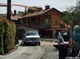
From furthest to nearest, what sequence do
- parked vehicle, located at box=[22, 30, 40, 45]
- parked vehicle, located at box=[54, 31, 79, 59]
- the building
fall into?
1. the building
2. parked vehicle, located at box=[22, 30, 40, 45]
3. parked vehicle, located at box=[54, 31, 79, 59]

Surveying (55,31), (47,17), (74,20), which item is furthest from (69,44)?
(47,17)

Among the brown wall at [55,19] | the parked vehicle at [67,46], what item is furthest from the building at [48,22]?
the parked vehicle at [67,46]

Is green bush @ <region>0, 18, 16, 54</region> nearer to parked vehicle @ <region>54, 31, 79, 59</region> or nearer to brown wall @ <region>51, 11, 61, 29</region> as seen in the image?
parked vehicle @ <region>54, 31, 79, 59</region>

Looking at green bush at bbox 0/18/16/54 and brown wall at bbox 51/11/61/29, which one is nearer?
green bush at bbox 0/18/16/54

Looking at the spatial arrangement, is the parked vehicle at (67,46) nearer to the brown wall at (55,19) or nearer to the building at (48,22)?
the building at (48,22)

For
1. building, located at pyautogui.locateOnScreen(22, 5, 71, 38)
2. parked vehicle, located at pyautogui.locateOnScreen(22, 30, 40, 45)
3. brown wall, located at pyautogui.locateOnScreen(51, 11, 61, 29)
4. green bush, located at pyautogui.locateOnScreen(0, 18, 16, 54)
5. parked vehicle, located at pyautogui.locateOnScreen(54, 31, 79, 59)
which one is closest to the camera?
parked vehicle, located at pyautogui.locateOnScreen(54, 31, 79, 59)

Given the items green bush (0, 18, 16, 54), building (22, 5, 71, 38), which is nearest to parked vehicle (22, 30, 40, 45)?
green bush (0, 18, 16, 54)

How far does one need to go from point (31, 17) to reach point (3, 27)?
200ft

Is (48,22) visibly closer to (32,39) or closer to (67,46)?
(32,39)

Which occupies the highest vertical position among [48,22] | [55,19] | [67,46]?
[55,19]

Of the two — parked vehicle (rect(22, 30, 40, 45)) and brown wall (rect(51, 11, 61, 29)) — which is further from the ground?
brown wall (rect(51, 11, 61, 29))

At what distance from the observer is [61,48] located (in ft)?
78.8

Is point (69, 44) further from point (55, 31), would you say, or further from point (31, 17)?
point (31, 17)

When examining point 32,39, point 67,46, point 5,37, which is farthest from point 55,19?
point 67,46
